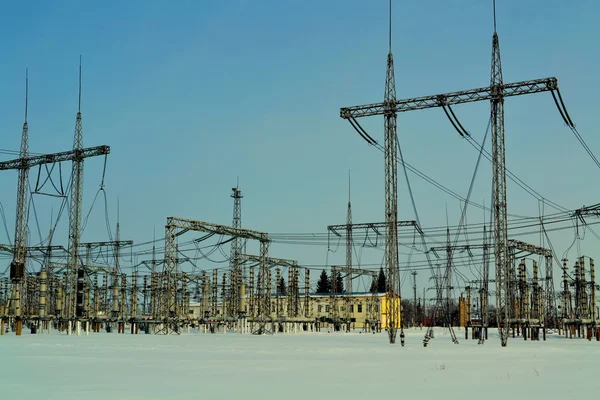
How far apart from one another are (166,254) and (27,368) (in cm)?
3080

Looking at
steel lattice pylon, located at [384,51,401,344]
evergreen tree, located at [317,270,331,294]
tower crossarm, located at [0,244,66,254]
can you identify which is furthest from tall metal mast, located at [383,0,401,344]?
evergreen tree, located at [317,270,331,294]

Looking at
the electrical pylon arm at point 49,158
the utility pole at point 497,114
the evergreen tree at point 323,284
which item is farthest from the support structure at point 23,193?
the evergreen tree at point 323,284

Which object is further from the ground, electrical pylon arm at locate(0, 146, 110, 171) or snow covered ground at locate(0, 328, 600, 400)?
electrical pylon arm at locate(0, 146, 110, 171)

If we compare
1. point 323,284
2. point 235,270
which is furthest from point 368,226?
point 323,284

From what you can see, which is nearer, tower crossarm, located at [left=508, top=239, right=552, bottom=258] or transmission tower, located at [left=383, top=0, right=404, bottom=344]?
transmission tower, located at [left=383, top=0, right=404, bottom=344]

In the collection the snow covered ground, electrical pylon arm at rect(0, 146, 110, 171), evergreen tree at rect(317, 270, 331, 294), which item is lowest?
the snow covered ground

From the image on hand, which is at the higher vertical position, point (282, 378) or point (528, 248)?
point (528, 248)

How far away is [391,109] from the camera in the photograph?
37000 mm

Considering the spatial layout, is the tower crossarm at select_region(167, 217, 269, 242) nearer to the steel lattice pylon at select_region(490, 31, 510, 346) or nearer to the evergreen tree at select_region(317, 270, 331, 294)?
the steel lattice pylon at select_region(490, 31, 510, 346)

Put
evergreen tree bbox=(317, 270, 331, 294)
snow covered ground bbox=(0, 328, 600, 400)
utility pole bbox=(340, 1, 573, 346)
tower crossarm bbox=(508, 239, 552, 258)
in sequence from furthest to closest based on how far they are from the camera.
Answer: evergreen tree bbox=(317, 270, 331, 294)
tower crossarm bbox=(508, 239, 552, 258)
utility pole bbox=(340, 1, 573, 346)
snow covered ground bbox=(0, 328, 600, 400)

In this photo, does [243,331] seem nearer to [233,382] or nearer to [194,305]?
[233,382]

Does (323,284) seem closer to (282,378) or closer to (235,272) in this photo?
(235,272)

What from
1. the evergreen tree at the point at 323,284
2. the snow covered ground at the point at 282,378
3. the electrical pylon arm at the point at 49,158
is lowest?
the snow covered ground at the point at 282,378

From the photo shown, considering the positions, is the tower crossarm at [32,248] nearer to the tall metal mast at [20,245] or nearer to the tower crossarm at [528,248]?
the tall metal mast at [20,245]
